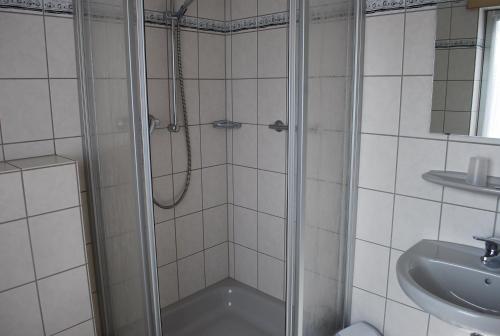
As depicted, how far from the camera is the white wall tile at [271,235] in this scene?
2.23 metres

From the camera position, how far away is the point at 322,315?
5.41 ft

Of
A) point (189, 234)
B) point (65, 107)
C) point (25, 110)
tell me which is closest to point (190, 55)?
point (65, 107)

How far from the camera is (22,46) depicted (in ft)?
4.93

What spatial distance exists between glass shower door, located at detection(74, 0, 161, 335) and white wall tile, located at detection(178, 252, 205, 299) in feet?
1.81

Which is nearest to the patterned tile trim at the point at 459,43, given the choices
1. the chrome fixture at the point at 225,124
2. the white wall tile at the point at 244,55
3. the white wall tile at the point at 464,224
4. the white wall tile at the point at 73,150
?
the white wall tile at the point at 464,224

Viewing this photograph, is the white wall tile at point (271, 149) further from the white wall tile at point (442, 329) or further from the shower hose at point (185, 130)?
the white wall tile at point (442, 329)

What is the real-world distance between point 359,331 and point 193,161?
1214 millimetres

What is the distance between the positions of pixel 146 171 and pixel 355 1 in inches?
42.5

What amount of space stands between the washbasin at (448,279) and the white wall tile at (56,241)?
1220 millimetres

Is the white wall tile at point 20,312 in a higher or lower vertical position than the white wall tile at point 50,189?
lower

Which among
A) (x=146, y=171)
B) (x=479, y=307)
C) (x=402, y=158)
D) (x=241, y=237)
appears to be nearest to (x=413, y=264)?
(x=479, y=307)

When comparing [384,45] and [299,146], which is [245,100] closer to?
[384,45]

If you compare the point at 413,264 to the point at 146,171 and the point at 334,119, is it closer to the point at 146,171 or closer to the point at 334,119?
the point at 334,119

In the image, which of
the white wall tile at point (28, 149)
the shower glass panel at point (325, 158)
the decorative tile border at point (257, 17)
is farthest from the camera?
the white wall tile at point (28, 149)
